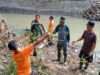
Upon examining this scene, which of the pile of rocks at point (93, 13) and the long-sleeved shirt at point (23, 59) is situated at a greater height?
the pile of rocks at point (93, 13)

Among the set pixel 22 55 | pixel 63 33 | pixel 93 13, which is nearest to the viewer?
pixel 22 55

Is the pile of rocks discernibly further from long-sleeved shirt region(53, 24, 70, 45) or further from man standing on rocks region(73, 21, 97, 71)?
man standing on rocks region(73, 21, 97, 71)

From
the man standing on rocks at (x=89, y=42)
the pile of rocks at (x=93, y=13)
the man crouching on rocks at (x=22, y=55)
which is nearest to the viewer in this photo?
the man crouching on rocks at (x=22, y=55)

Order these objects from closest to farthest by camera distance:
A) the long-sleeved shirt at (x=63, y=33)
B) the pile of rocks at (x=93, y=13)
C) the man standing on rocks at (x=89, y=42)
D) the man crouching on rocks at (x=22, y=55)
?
the man crouching on rocks at (x=22, y=55)
the man standing on rocks at (x=89, y=42)
the long-sleeved shirt at (x=63, y=33)
the pile of rocks at (x=93, y=13)

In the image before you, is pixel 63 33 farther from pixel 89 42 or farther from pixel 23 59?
pixel 23 59

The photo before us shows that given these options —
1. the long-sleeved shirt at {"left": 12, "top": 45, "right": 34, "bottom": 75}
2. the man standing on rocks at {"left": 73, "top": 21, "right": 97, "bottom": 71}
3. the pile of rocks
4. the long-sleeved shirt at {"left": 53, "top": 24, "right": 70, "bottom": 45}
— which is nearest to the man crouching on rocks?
the long-sleeved shirt at {"left": 12, "top": 45, "right": 34, "bottom": 75}

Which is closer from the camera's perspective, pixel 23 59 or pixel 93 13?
pixel 23 59

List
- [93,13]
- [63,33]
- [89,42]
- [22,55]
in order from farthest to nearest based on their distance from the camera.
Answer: [93,13] → [63,33] → [89,42] → [22,55]

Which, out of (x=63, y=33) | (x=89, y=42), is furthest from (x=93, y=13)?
(x=89, y=42)

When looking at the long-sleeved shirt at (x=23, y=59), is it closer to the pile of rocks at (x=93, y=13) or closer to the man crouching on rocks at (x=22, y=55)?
the man crouching on rocks at (x=22, y=55)

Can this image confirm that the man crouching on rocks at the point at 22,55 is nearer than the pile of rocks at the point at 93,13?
Yes

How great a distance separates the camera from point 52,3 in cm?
1745

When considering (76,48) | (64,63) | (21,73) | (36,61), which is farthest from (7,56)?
(76,48)

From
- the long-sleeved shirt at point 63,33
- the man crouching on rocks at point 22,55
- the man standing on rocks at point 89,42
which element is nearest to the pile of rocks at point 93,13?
the long-sleeved shirt at point 63,33
